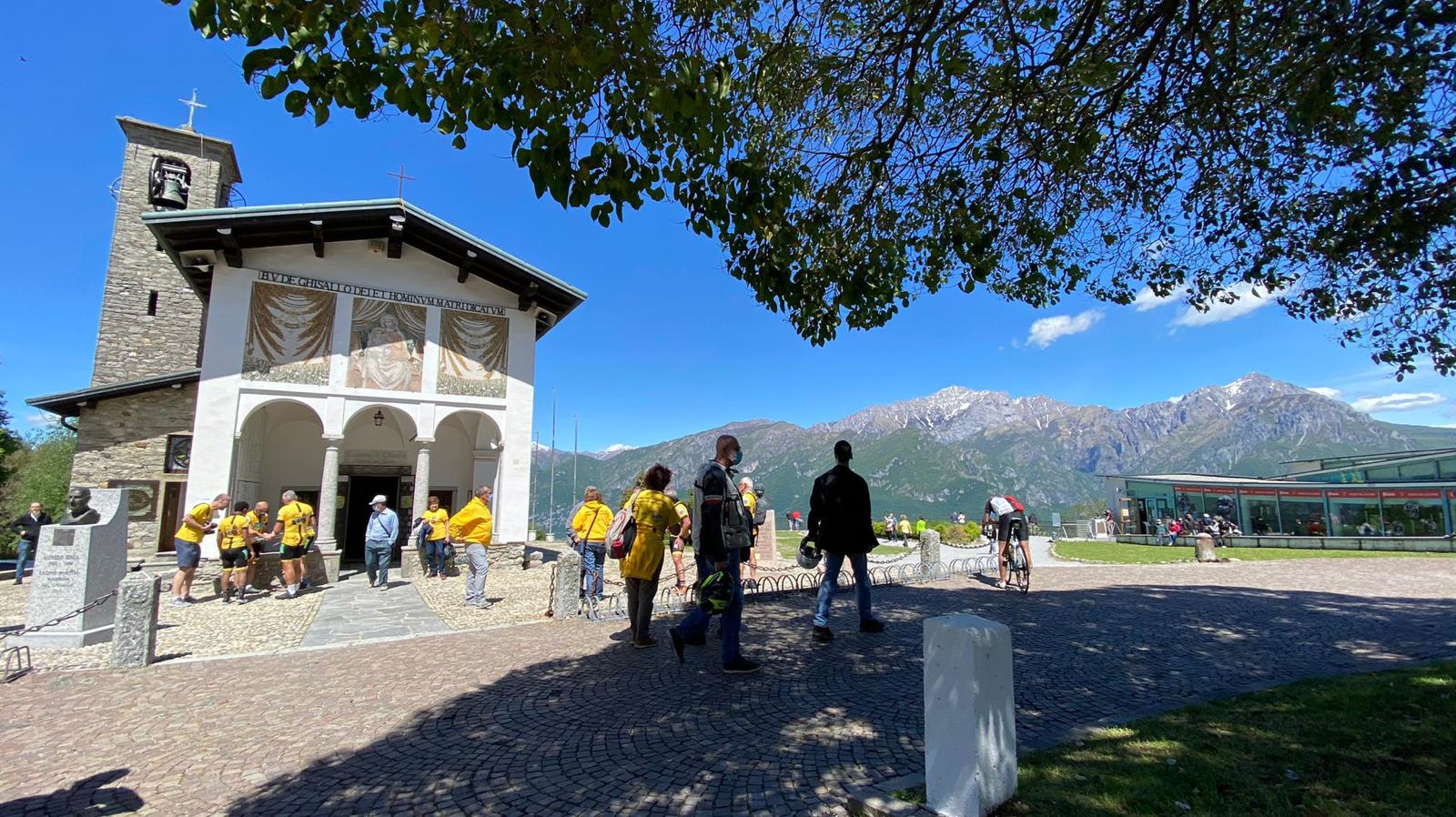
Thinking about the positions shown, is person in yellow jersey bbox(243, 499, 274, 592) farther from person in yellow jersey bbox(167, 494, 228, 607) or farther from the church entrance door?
the church entrance door

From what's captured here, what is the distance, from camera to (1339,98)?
482cm

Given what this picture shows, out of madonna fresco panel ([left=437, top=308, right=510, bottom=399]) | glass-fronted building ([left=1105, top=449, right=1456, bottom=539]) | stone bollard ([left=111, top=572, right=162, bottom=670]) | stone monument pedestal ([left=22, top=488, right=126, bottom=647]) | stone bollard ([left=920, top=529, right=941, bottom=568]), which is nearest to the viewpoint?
stone bollard ([left=111, top=572, right=162, bottom=670])

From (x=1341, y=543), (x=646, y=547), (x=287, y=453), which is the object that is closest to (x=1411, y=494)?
(x=1341, y=543)

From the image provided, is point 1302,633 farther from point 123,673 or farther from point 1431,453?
point 1431,453

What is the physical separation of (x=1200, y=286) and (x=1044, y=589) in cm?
526

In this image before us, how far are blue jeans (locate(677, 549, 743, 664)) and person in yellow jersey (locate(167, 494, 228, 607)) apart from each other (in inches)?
354

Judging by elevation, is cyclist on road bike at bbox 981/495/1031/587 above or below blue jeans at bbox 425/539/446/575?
above

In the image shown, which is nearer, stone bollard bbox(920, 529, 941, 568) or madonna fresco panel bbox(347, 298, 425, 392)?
stone bollard bbox(920, 529, 941, 568)

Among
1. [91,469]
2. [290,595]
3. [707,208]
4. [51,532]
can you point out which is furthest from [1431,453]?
[91,469]

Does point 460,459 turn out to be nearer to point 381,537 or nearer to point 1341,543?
point 381,537

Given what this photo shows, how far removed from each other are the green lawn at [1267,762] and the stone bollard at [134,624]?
7412 mm

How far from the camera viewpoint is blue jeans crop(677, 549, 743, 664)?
5.20 meters

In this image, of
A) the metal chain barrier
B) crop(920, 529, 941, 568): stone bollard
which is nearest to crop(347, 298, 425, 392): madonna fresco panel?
the metal chain barrier

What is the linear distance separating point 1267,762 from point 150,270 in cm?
2842
